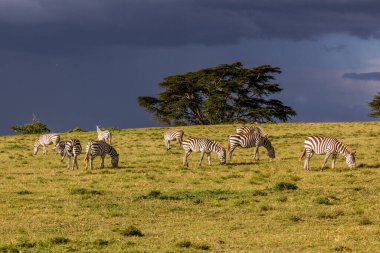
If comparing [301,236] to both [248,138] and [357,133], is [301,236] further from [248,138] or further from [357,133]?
[357,133]

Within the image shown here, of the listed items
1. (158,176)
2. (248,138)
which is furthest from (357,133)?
(158,176)

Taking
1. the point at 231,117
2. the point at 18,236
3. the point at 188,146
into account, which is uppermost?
the point at 231,117

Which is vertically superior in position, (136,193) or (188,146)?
(188,146)

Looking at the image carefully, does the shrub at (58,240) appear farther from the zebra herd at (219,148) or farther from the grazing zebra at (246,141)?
the grazing zebra at (246,141)

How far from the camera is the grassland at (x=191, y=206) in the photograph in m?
14.9

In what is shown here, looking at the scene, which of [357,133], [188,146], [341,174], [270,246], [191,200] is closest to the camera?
[270,246]

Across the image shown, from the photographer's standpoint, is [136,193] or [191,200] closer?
[191,200]

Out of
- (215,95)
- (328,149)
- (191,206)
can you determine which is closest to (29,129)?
(215,95)

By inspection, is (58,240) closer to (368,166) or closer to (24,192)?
(24,192)

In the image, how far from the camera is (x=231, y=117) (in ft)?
261

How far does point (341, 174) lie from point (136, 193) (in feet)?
32.1

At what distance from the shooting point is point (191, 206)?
20750mm

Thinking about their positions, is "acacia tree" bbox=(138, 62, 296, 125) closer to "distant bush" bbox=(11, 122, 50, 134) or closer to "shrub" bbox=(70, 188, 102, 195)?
"distant bush" bbox=(11, 122, 50, 134)

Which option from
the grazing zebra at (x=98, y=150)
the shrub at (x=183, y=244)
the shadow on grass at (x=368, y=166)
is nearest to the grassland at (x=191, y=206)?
the shrub at (x=183, y=244)
